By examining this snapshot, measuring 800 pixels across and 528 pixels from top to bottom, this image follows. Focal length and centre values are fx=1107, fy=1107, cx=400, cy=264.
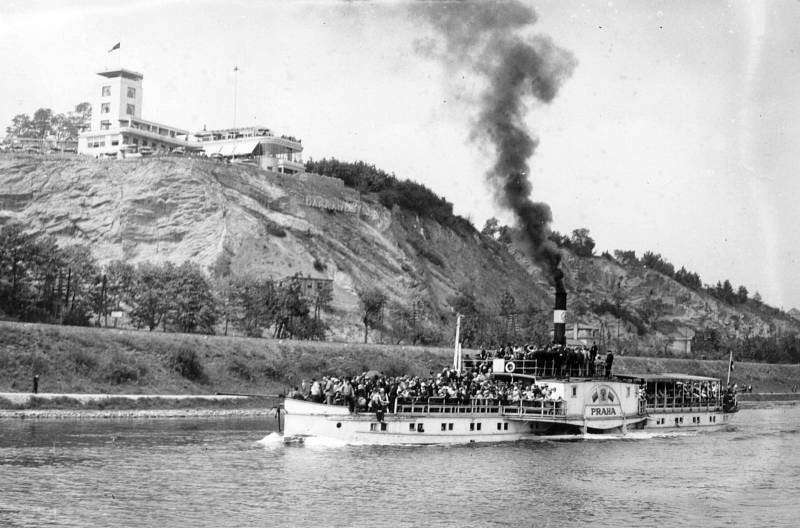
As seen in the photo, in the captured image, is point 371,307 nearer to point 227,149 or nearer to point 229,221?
point 229,221

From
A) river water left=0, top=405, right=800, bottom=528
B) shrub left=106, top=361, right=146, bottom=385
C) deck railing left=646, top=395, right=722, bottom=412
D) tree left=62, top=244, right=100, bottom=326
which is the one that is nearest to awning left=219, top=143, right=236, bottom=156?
tree left=62, top=244, right=100, bottom=326

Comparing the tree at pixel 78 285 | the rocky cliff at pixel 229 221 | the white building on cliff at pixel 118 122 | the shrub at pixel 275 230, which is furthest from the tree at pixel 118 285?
the white building on cliff at pixel 118 122

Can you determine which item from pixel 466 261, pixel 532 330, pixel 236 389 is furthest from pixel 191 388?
pixel 466 261

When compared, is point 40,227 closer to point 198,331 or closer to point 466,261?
point 198,331

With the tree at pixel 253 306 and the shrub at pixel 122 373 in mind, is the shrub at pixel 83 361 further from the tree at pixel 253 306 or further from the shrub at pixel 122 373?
the tree at pixel 253 306

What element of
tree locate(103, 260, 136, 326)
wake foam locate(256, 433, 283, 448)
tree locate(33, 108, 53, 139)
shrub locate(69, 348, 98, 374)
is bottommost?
wake foam locate(256, 433, 283, 448)

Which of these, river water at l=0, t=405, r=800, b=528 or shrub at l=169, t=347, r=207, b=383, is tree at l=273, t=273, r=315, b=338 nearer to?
shrub at l=169, t=347, r=207, b=383
